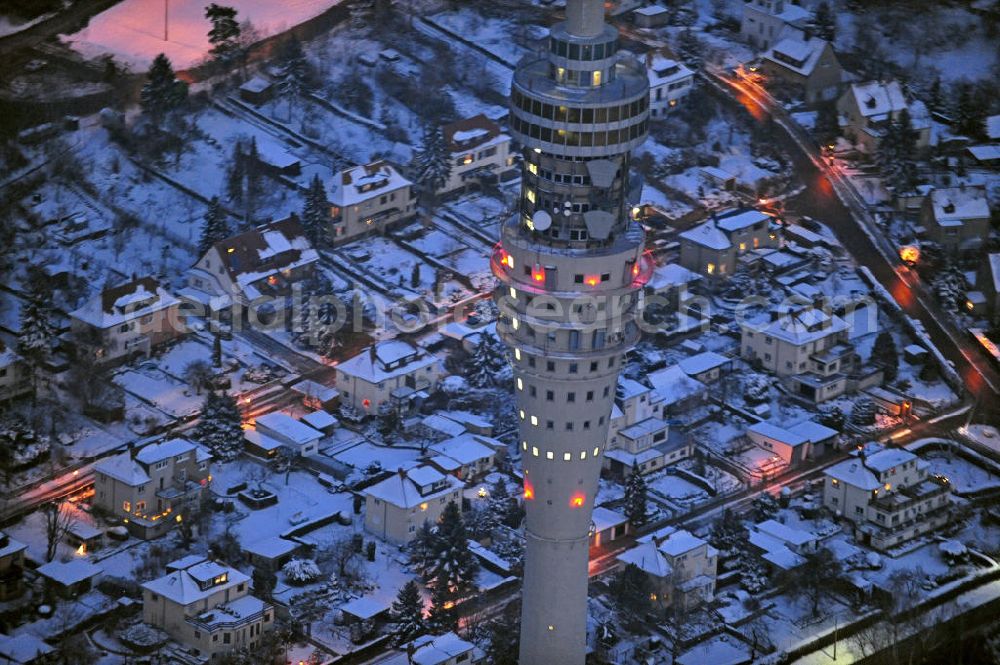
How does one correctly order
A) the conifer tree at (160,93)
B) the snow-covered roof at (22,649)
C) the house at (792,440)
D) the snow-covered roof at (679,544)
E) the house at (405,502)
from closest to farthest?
the snow-covered roof at (22,649)
the snow-covered roof at (679,544)
the house at (405,502)
the house at (792,440)
the conifer tree at (160,93)

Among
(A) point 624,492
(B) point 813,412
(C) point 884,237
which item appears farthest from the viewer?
(C) point 884,237

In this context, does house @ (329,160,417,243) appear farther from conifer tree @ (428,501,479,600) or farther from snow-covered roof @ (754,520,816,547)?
snow-covered roof @ (754,520,816,547)

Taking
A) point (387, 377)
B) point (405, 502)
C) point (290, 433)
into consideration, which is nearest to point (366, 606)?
point (405, 502)

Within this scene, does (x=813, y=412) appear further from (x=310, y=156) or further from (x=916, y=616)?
(x=310, y=156)

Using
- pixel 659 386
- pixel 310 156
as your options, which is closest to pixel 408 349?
pixel 659 386

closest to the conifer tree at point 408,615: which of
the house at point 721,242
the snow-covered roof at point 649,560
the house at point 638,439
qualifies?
the snow-covered roof at point 649,560

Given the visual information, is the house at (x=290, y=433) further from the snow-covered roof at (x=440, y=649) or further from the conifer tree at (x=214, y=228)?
the snow-covered roof at (x=440, y=649)

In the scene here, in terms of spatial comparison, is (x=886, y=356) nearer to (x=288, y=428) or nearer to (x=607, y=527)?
(x=607, y=527)
